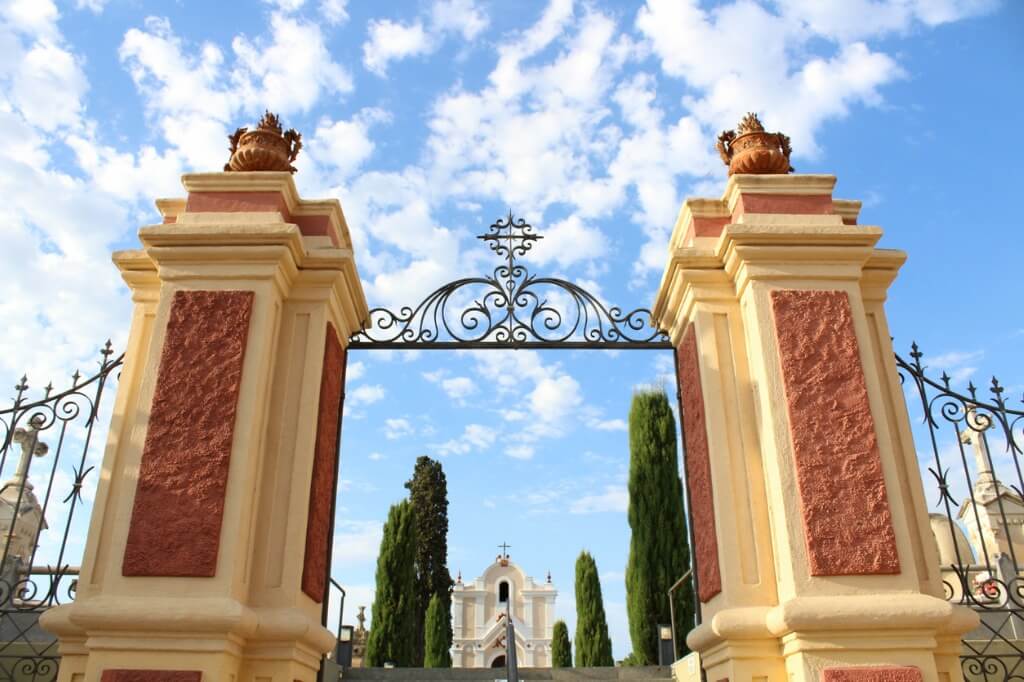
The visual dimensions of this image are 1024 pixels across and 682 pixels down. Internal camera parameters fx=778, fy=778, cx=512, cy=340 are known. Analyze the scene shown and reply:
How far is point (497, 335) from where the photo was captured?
6027 mm

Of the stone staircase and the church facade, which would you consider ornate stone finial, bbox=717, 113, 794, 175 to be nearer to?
the stone staircase

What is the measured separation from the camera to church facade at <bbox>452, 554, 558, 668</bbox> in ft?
138

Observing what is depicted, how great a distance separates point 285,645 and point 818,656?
2.94 metres

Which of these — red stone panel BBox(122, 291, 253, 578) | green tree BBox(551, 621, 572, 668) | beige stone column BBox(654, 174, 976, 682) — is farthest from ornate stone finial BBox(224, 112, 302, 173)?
green tree BBox(551, 621, 572, 668)

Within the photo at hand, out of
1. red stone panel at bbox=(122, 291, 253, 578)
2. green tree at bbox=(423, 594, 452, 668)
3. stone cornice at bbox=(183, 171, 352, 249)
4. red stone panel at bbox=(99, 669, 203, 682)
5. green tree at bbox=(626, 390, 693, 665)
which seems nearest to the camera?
red stone panel at bbox=(99, 669, 203, 682)

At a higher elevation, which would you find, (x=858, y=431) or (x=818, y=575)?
(x=858, y=431)

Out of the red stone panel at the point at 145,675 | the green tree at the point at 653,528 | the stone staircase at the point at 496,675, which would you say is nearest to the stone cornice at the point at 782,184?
the red stone panel at the point at 145,675

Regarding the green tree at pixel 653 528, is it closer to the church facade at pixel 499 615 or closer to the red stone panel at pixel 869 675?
the red stone panel at pixel 869 675

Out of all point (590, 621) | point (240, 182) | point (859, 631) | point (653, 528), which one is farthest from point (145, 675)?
point (590, 621)

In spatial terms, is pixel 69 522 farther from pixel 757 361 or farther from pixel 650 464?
pixel 650 464

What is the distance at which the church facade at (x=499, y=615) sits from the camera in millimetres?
42094

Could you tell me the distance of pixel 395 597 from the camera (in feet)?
72.8

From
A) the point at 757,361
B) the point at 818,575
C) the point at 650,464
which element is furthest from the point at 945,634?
the point at 650,464

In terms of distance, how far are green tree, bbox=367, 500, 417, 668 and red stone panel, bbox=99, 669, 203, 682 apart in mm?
18582
